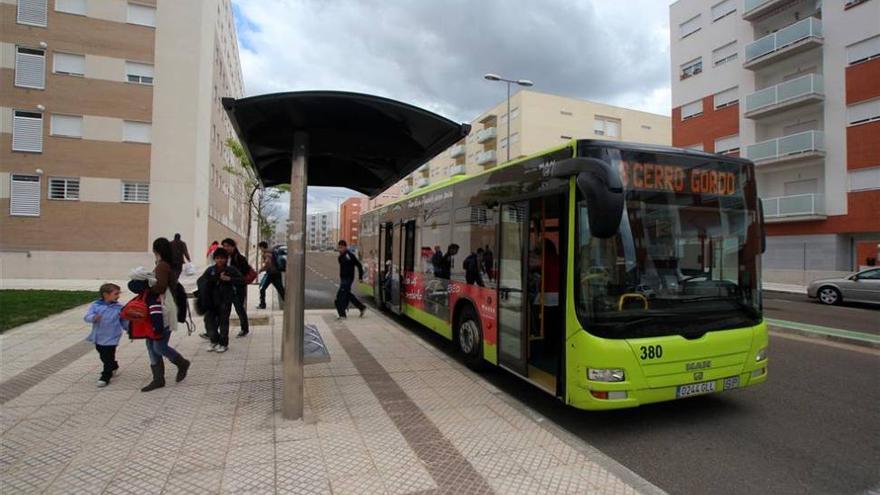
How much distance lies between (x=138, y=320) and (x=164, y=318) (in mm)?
247

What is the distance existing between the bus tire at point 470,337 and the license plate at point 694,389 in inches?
101

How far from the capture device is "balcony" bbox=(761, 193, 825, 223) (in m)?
23.7

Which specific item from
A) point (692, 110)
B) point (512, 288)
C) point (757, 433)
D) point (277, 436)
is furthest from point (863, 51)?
point (277, 436)

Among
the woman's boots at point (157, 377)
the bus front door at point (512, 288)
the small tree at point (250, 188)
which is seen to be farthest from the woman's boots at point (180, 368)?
the small tree at point (250, 188)

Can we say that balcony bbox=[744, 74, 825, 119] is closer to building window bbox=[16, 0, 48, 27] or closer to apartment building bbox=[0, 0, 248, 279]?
apartment building bbox=[0, 0, 248, 279]

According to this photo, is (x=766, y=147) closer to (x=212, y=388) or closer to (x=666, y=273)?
(x=666, y=273)

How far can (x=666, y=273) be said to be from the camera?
440 cm

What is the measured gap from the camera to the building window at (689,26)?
31562 mm

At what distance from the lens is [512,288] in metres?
5.44

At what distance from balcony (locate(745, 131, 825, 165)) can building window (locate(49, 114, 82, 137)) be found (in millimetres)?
34396

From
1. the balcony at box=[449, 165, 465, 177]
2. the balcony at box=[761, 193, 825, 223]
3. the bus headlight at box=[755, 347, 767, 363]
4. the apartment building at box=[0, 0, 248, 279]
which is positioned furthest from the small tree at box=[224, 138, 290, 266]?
the balcony at box=[449, 165, 465, 177]

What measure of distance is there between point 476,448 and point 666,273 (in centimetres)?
238

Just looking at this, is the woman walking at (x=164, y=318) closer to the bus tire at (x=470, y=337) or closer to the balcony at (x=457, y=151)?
the bus tire at (x=470, y=337)

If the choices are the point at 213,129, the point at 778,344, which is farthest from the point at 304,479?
the point at 213,129
